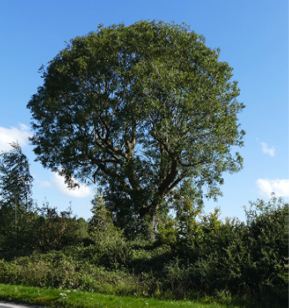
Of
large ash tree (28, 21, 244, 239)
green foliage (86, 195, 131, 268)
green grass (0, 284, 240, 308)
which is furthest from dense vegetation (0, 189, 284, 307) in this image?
large ash tree (28, 21, 244, 239)

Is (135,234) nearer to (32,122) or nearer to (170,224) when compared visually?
(170,224)

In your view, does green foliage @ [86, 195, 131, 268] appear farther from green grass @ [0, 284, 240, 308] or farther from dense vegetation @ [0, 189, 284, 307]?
green grass @ [0, 284, 240, 308]

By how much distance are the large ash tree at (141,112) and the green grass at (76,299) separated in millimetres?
11370

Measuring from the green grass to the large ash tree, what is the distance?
1137 centimetres

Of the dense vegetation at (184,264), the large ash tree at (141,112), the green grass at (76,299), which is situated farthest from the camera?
the large ash tree at (141,112)

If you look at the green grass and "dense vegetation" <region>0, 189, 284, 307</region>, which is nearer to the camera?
the green grass

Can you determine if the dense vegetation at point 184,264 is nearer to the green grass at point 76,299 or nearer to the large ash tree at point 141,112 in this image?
the green grass at point 76,299

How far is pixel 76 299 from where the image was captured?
9.84 metres

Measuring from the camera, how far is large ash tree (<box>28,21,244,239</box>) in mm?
20641

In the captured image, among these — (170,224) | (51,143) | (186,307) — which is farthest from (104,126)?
(186,307)

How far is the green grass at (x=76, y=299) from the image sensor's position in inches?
362

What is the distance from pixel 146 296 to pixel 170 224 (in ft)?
19.9

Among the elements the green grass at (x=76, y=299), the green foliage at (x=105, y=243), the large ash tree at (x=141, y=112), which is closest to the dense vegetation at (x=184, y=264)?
the green foliage at (x=105, y=243)

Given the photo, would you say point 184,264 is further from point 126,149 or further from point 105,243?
point 126,149
